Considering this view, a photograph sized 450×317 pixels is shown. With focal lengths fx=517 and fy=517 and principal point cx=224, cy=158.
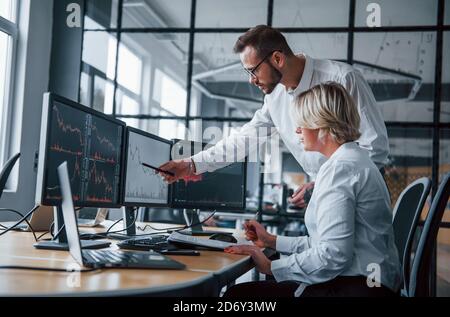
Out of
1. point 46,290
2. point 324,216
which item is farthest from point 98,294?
point 324,216

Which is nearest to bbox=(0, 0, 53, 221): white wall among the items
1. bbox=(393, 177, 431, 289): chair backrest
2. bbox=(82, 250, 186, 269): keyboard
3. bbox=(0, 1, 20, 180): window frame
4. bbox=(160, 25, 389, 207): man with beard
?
bbox=(0, 1, 20, 180): window frame

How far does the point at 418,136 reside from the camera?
13.3ft

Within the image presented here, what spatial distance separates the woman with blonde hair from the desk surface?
0.22 meters

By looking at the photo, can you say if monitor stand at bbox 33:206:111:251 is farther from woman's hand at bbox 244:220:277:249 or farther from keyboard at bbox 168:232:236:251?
woman's hand at bbox 244:220:277:249

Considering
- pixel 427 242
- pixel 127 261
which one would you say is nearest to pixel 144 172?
pixel 127 261

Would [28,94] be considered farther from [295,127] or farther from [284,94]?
[295,127]

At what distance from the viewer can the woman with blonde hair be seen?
136cm

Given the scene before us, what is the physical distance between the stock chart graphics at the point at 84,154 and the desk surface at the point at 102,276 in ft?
0.70

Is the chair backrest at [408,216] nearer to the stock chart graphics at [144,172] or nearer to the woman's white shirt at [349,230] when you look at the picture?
the woman's white shirt at [349,230]

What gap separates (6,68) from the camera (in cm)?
400

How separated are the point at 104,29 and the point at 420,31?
2.54 meters

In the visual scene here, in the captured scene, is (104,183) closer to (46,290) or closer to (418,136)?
(46,290)

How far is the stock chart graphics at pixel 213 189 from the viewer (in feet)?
8.38

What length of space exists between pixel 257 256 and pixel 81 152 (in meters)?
0.65
